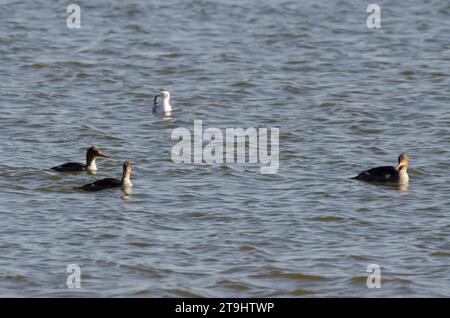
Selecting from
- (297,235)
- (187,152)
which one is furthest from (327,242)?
(187,152)

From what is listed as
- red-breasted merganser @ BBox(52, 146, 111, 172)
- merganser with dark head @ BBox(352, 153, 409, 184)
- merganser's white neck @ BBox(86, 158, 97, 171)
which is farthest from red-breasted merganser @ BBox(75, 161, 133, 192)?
merganser with dark head @ BBox(352, 153, 409, 184)

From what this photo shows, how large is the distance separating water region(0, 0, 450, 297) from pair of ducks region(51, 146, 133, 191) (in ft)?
0.56

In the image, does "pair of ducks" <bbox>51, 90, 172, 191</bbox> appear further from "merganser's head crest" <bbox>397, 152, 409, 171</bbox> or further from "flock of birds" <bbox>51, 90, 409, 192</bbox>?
"merganser's head crest" <bbox>397, 152, 409, 171</bbox>

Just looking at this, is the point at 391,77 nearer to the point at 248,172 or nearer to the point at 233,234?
the point at 248,172

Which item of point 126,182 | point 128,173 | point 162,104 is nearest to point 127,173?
point 128,173

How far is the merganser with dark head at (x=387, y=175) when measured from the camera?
1666 centimetres

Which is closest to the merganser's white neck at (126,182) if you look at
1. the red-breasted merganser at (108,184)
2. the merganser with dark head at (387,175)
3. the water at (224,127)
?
the red-breasted merganser at (108,184)

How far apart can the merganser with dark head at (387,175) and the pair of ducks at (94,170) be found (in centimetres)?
327

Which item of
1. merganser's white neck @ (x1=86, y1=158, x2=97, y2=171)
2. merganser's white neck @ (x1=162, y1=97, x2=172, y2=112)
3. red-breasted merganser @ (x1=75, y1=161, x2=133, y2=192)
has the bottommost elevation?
red-breasted merganser @ (x1=75, y1=161, x2=133, y2=192)

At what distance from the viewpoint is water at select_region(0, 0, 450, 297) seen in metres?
13.1

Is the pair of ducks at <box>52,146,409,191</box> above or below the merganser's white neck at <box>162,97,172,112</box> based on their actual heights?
below

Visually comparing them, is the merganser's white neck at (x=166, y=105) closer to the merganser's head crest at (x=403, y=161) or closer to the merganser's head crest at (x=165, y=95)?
the merganser's head crest at (x=165, y=95)

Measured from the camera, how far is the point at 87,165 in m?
17.3
